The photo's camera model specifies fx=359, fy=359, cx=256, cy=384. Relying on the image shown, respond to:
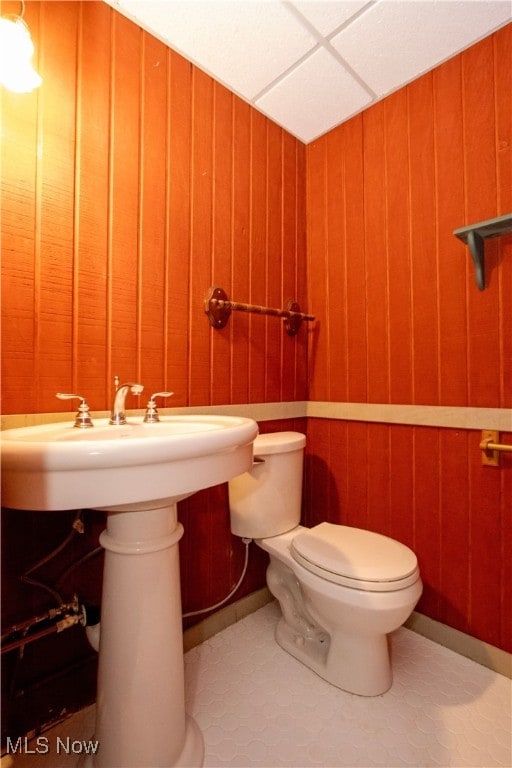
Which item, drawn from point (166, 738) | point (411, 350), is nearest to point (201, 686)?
point (166, 738)

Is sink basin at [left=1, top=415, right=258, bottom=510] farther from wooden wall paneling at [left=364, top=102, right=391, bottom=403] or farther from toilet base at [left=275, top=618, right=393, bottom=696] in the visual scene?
wooden wall paneling at [left=364, top=102, right=391, bottom=403]

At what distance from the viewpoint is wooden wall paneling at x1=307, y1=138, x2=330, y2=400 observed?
1.60 meters

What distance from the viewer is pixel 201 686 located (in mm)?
1074

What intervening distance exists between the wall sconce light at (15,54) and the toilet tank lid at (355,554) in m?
1.41

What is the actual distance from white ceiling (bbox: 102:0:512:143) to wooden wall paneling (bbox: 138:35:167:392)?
0.42ft

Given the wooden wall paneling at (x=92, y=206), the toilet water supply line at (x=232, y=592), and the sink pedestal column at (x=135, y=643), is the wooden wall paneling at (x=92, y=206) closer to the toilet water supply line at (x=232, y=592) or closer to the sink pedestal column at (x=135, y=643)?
the sink pedestal column at (x=135, y=643)

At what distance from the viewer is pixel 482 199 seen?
3.82ft

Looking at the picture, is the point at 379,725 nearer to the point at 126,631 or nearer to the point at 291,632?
the point at 291,632

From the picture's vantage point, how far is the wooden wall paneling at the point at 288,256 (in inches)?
61.6

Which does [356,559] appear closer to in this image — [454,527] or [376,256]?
[454,527]

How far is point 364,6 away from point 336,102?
1.19 feet

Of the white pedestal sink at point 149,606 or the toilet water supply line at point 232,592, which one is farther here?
the toilet water supply line at point 232,592

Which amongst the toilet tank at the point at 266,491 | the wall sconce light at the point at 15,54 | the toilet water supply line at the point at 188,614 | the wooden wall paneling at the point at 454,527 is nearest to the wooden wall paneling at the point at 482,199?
the wooden wall paneling at the point at 454,527
